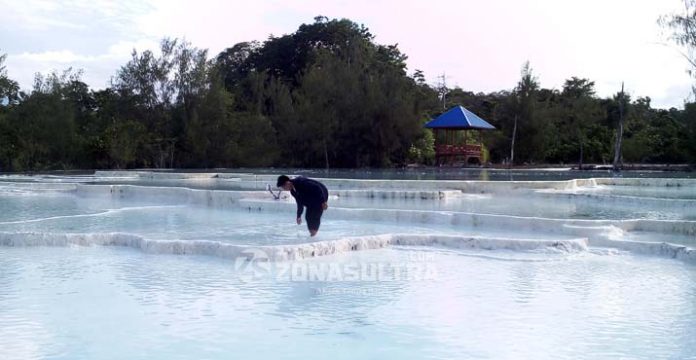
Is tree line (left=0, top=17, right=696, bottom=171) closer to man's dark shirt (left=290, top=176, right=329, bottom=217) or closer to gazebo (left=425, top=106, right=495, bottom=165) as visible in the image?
gazebo (left=425, top=106, right=495, bottom=165)

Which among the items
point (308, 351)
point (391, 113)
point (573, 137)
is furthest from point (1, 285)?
point (573, 137)

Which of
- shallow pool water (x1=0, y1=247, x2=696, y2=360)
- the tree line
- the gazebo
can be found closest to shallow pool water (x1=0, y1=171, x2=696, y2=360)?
shallow pool water (x1=0, y1=247, x2=696, y2=360)

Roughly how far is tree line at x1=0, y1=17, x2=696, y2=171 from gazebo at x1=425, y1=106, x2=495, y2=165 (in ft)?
2.75

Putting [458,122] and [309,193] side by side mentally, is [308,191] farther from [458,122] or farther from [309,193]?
[458,122]

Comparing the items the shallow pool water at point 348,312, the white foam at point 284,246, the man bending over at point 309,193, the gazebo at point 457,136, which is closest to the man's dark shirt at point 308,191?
the man bending over at point 309,193

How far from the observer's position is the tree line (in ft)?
85.8

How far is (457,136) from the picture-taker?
29281 mm

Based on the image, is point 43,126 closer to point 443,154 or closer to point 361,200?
point 443,154

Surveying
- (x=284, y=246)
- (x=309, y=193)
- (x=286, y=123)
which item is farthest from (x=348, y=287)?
(x=286, y=123)

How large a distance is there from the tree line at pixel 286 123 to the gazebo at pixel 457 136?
0.84m

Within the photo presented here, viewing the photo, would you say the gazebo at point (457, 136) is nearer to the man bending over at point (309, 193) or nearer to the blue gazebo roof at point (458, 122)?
the blue gazebo roof at point (458, 122)

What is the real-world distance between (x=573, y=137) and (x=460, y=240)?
2342cm

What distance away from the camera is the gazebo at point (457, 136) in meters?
24.7

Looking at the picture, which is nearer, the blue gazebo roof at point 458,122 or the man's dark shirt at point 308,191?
the man's dark shirt at point 308,191
